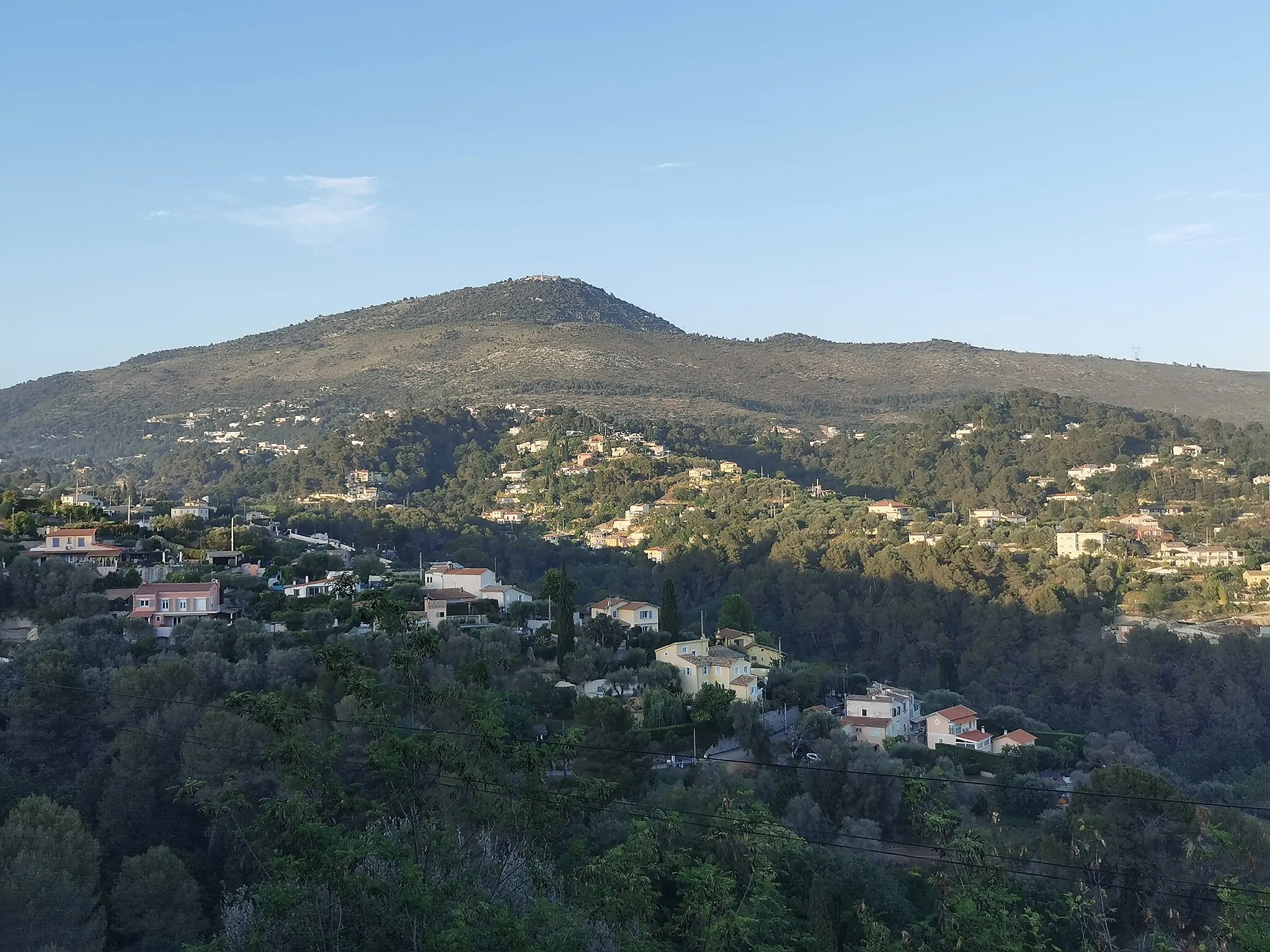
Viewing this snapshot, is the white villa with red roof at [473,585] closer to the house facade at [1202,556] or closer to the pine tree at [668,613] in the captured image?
the pine tree at [668,613]

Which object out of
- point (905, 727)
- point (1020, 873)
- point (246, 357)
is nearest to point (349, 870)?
point (1020, 873)

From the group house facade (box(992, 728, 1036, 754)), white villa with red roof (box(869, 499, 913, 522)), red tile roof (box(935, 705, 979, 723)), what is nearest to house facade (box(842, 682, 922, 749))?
red tile roof (box(935, 705, 979, 723))

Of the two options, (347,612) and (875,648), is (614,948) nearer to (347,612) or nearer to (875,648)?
(347,612)

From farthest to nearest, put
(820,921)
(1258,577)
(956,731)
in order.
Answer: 1. (1258,577)
2. (956,731)
3. (820,921)

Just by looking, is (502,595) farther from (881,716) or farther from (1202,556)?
(1202,556)

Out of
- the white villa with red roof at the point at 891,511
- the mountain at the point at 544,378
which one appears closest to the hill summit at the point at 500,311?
the mountain at the point at 544,378

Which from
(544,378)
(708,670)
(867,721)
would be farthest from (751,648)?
(544,378)
